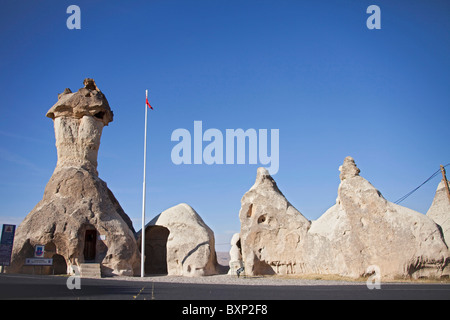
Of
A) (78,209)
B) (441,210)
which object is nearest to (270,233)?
(441,210)

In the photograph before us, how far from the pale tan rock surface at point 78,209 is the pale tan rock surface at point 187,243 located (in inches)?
112

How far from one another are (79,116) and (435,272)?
76.4 feet

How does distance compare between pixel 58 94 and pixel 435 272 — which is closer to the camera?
pixel 435 272

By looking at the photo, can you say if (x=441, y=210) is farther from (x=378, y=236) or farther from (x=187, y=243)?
(x=187, y=243)

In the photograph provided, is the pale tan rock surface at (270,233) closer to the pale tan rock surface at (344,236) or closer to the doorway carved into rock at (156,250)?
the pale tan rock surface at (344,236)

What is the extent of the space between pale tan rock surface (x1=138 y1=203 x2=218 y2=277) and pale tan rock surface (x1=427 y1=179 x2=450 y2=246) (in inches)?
569

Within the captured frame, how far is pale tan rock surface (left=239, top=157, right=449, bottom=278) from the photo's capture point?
1883 cm

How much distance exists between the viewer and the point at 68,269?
21547 millimetres

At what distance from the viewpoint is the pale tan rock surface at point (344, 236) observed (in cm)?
1883

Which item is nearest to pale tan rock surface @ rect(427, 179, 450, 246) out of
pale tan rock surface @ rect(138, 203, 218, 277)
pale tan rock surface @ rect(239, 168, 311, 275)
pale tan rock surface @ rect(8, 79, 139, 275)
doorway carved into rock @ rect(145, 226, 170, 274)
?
pale tan rock surface @ rect(239, 168, 311, 275)

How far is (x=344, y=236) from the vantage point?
2092 cm

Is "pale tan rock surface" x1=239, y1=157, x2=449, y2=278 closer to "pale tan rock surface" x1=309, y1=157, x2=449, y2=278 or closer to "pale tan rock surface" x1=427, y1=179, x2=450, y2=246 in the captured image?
"pale tan rock surface" x1=309, y1=157, x2=449, y2=278
